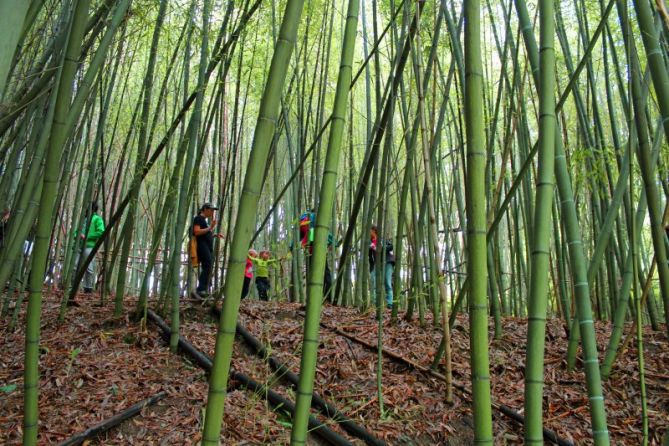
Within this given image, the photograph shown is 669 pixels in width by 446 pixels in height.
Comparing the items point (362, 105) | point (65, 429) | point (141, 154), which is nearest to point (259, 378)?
point (65, 429)

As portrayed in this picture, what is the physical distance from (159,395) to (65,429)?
38 cm

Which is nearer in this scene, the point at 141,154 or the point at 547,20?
the point at 547,20

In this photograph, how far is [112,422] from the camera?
6.59ft

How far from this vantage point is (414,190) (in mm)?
2279

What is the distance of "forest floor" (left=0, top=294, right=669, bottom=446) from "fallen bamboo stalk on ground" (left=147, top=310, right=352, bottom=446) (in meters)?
0.04

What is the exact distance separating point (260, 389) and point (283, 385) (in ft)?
0.47

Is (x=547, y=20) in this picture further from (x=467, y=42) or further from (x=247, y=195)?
(x=247, y=195)

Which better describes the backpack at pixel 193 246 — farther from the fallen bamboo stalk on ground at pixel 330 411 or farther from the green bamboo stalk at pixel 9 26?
the green bamboo stalk at pixel 9 26

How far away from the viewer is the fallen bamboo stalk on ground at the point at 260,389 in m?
2.03

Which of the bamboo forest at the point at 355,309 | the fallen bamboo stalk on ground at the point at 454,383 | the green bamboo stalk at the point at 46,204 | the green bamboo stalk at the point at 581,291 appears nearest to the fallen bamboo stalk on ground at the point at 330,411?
the bamboo forest at the point at 355,309

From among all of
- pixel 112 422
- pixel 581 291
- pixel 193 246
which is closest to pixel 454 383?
pixel 581 291

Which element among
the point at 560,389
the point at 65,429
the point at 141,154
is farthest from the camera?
the point at 141,154

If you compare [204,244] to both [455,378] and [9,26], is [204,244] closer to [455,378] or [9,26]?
[455,378]

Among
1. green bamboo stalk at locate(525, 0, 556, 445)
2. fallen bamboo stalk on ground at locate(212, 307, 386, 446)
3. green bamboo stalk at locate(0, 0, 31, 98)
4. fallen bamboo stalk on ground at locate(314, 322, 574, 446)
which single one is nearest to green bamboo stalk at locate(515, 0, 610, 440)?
green bamboo stalk at locate(525, 0, 556, 445)
